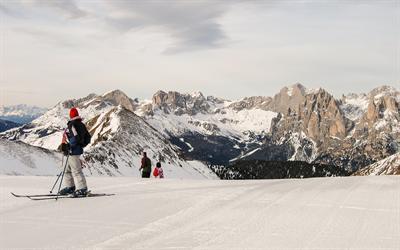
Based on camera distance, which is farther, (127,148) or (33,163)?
(127,148)

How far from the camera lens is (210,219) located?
42.3ft

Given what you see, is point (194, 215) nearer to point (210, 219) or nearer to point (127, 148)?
point (210, 219)

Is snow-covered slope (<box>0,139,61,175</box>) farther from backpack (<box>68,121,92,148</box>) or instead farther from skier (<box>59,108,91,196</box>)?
backpack (<box>68,121,92,148</box>)

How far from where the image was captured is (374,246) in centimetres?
1031

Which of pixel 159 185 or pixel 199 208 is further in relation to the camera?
pixel 159 185

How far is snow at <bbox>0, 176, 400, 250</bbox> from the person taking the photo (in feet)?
34.6

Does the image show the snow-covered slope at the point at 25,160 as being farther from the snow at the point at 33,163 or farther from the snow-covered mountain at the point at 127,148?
the snow-covered mountain at the point at 127,148

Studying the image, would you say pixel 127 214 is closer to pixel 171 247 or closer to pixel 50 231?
pixel 50 231

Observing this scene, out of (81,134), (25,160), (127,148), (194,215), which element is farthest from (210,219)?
(127,148)

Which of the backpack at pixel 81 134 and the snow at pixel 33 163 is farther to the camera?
the snow at pixel 33 163

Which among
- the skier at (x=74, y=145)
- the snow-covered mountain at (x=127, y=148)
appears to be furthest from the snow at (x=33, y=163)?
the skier at (x=74, y=145)

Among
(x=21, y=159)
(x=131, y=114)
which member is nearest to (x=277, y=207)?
(x=21, y=159)

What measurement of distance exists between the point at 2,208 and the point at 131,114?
601 feet

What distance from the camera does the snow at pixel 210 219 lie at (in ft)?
34.6
